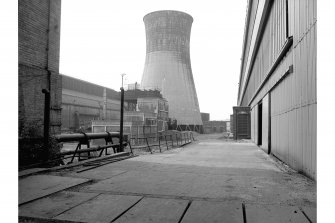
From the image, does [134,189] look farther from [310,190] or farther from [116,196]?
[310,190]

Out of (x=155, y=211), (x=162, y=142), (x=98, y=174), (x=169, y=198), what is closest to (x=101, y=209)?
(x=155, y=211)

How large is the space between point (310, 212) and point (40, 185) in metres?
4.28

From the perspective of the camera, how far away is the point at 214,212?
350 centimetres

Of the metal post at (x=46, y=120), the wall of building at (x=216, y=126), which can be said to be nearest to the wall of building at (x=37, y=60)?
the metal post at (x=46, y=120)

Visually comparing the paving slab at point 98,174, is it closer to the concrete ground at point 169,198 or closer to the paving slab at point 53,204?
the concrete ground at point 169,198

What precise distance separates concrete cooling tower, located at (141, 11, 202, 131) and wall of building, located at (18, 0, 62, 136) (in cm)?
2971

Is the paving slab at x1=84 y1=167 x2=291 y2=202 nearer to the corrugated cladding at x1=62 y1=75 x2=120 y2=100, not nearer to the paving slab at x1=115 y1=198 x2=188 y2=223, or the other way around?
the paving slab at x1=115 y1=198 x2=188 y2=223

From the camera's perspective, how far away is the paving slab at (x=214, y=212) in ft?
10.6

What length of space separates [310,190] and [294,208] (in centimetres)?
140

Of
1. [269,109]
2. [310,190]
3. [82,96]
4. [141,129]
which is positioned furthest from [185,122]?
[310,190]

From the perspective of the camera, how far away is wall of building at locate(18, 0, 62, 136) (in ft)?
24.5

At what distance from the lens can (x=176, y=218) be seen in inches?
130

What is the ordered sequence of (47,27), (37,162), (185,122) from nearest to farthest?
(37,162) → (47,27) → (185,122)

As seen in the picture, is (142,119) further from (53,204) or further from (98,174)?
(53,204)
